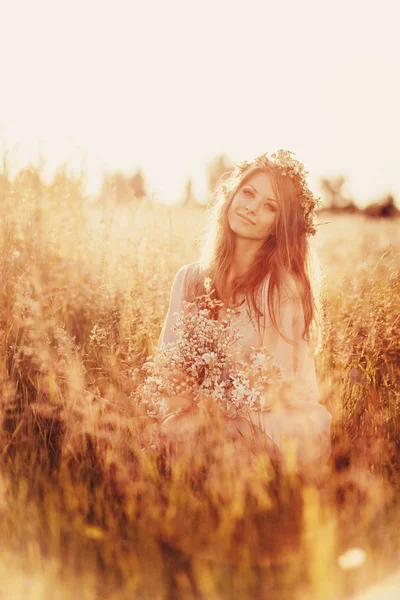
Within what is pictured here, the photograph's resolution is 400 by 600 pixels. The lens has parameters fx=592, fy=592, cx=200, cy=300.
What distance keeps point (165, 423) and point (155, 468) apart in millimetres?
295

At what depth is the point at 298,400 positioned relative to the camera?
2660mm

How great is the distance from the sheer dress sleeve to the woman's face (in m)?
0.39

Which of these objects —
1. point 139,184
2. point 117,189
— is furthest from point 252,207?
point 139,184

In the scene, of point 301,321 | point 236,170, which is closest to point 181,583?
point 301,321

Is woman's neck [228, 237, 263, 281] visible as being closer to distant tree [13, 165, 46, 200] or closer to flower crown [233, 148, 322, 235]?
flower crown [233, 148, 322, 235]

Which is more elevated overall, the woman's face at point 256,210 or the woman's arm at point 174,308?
the woman's face at point 256,210

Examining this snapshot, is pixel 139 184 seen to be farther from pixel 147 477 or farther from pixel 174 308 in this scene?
pixel 147 477

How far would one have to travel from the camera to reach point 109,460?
2170 millimetres

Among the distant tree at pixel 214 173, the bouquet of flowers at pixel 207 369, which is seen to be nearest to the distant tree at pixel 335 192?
the distant tree at pixel 214 173

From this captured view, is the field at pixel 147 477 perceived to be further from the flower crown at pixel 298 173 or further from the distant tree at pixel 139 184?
the distant tree at pixel 139 184

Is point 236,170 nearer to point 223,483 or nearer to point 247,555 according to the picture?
point 223,483

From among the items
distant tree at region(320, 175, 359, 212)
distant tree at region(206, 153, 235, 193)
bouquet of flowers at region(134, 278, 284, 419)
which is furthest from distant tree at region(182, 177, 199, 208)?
bouquet of flowers at region(134, 278, 284, 419)

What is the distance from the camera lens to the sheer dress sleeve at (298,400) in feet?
8.01

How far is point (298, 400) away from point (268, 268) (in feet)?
2.42
